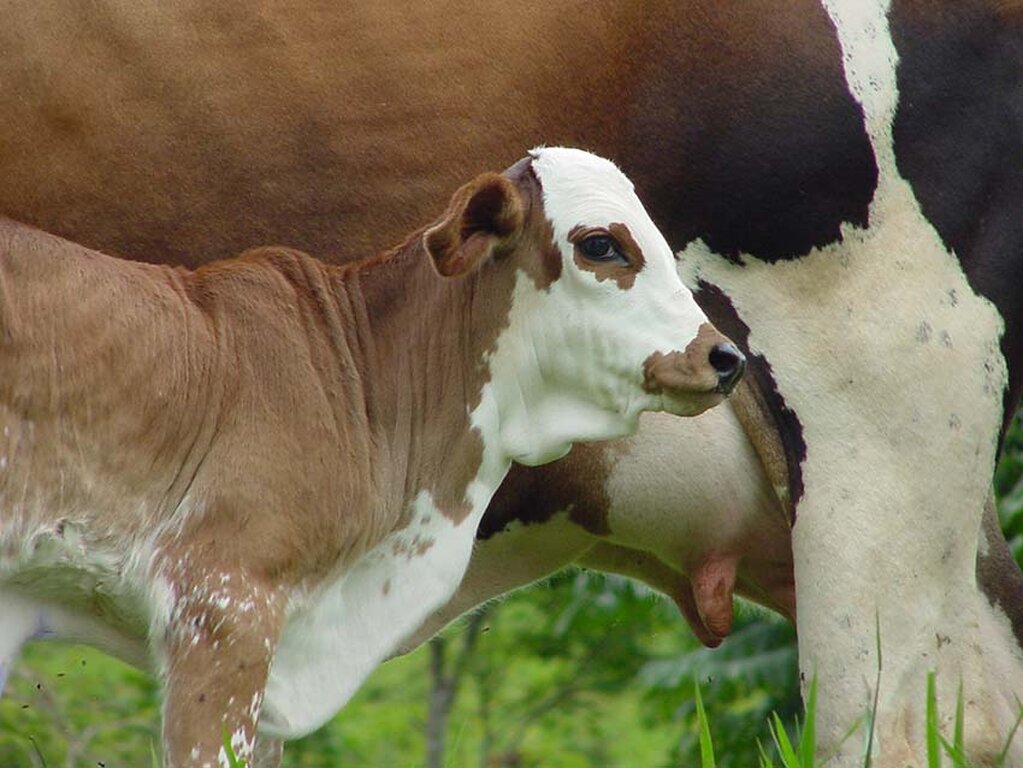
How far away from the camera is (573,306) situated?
5.03m

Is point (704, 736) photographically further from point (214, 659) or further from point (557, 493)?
point (557, 493)

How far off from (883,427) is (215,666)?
178 cm

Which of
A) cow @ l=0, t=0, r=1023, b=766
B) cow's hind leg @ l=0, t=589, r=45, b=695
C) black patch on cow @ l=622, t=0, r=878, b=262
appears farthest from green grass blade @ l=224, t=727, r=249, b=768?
black patch on cow @ l=622, t=0, r=878, b=262

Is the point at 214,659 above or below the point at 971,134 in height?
below

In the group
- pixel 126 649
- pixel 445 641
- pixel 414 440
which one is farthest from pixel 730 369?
pixel 445 641

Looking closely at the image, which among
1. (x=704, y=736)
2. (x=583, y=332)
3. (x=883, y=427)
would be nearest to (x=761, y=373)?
(x=883, y=427)

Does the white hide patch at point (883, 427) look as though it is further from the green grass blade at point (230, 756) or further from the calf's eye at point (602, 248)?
the green grass blade at point (230, 756)

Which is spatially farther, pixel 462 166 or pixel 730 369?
pixel 462 166

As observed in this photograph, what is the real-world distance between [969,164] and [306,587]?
1.96 meters

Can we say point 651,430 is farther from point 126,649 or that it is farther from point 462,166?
point 126,649

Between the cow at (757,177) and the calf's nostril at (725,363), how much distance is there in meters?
0.76

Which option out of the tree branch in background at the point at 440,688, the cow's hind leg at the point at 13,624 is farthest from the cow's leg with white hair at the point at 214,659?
the tree branch in background at the point at 440,688

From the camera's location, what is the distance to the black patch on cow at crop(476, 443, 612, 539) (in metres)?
5.70

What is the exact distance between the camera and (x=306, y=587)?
4.87m
